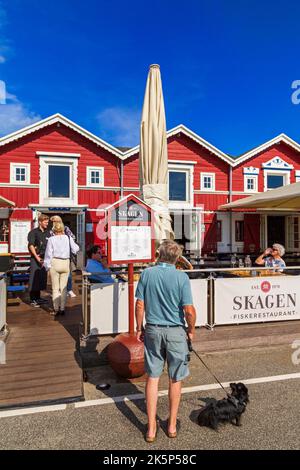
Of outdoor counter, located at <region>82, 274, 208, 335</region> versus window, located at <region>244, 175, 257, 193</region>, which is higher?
window, located at <region>244, 175, 257, 193</region>

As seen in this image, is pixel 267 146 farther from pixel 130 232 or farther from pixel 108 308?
pixel 108 308

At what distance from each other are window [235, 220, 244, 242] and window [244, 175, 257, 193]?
1.57 meters

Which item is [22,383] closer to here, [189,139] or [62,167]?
[62,167]

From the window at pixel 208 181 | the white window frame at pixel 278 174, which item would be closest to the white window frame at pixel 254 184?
the white window frame at pixel 278 174

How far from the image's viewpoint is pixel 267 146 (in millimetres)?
14805

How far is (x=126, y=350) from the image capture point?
3770 millimetres

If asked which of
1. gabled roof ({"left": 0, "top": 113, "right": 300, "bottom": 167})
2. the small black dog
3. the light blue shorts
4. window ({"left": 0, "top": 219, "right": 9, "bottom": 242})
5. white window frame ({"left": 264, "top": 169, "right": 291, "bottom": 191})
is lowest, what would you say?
the small black dog

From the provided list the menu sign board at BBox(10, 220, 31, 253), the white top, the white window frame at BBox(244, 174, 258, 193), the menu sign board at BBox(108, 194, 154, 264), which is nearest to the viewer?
the menu sign board at BBox(108, 194, 154, 264)

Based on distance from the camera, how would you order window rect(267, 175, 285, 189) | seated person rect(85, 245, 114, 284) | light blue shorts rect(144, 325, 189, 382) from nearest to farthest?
light blue shorts rect(144, 325, 189, 382) → seated person rect(85, 245, 114, 284) → window rect(267, 175, 285, 189)

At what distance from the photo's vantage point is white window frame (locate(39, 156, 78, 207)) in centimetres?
1223

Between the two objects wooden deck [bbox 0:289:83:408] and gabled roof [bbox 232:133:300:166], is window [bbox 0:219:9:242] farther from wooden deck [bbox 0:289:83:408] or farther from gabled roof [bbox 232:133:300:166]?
gabled roof [bbox 232:133:300:166]

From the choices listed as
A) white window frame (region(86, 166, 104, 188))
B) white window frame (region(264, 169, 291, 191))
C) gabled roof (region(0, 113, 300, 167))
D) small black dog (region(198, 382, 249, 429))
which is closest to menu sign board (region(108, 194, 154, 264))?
small black dog (region(198, 382, 249, 429))

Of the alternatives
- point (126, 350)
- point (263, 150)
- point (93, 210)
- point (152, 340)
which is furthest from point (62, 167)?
point (152, 340)

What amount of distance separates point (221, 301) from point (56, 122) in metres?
10.9
